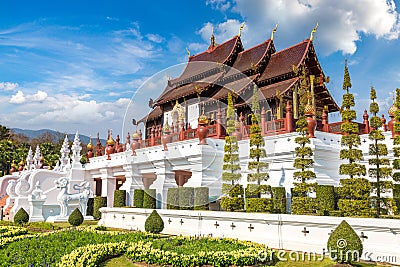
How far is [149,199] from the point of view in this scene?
17234 millimetres

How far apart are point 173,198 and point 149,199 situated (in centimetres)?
180

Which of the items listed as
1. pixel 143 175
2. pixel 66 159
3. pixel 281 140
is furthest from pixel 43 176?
pixel 281 140

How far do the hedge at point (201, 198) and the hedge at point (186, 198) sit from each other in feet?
0.77

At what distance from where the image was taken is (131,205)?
19.8 m

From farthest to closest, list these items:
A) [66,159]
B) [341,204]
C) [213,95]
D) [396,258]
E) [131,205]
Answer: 1. [66,159]
2. [213,95]
3. [131,205]
4. [341,204]
5. [396,258]

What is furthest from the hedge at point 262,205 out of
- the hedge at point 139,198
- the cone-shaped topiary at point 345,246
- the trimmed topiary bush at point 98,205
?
the trimmed topiary bush at point 98,205

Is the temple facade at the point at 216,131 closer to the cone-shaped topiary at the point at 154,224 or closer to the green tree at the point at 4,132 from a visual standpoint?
the cone-shaped topiary at the point at 154,224

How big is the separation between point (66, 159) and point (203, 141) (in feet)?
56.5

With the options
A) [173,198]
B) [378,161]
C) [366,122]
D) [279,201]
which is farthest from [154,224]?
[366,122]

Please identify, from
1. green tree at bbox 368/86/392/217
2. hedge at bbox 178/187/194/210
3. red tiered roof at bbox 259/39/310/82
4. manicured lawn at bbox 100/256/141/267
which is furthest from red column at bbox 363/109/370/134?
manicured lawn at bbox 100/256/141/267

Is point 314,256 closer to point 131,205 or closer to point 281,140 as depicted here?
point 281,140

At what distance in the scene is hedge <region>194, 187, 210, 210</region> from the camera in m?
14.9

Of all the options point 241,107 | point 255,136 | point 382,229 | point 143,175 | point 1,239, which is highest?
point 241,107

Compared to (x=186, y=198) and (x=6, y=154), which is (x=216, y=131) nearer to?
(x=186, y=198)
